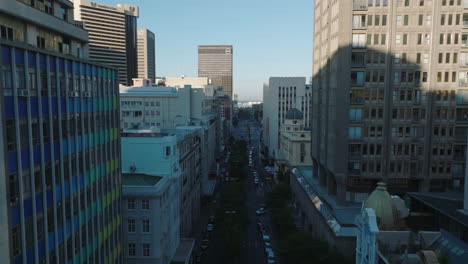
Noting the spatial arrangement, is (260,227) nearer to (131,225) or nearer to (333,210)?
(333,210)

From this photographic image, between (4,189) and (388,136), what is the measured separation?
57.7 metres

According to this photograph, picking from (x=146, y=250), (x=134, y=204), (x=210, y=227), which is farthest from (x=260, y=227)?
(x=134, y=204)

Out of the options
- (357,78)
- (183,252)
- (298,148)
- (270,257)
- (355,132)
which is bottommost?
(270,257)

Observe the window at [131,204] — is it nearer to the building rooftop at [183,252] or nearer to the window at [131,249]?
the window at [131,249]

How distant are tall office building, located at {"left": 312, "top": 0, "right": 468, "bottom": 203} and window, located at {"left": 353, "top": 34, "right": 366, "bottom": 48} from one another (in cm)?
16

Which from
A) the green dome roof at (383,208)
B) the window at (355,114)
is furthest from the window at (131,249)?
the window at (355,114)

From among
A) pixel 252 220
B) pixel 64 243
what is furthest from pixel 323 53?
pixel 64 243

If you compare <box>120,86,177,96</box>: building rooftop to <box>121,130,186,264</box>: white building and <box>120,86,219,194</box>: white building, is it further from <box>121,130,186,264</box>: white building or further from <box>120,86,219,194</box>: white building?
<box>121,130,186,264</box>: white building

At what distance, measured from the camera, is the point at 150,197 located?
49812 millimetres

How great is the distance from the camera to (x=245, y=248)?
235ft

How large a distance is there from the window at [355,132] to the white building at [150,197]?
97.3 ft

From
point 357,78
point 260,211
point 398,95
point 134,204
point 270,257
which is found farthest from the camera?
point 260,211

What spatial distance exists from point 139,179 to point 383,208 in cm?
3480

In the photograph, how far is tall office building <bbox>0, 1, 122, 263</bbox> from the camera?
2519 centimetres
